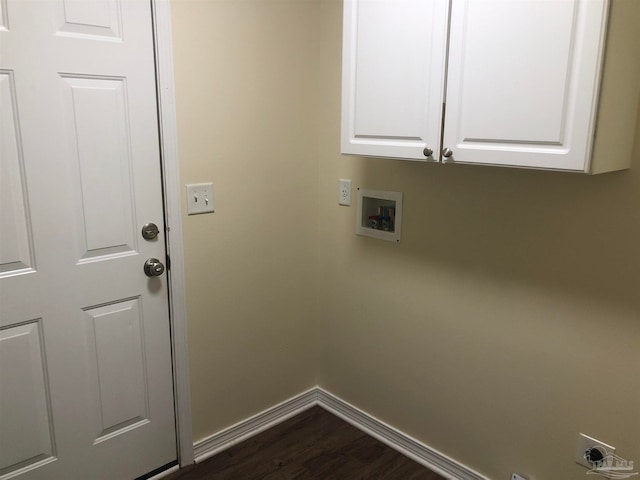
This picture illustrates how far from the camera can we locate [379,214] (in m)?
2.13

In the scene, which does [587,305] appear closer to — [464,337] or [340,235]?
[464,337]

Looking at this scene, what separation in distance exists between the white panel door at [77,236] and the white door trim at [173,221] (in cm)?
4

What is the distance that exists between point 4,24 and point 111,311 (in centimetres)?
94

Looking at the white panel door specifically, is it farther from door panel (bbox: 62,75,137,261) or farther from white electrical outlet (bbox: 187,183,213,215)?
white electrical outlet (bbox: 187,183,213,215)

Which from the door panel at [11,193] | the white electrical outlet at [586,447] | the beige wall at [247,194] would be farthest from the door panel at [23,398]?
the white electrical outlet at [586,447]

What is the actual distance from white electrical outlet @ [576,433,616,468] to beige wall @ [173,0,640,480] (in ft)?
0.10

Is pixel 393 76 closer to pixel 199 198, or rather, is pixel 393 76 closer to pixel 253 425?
pixel 199 198

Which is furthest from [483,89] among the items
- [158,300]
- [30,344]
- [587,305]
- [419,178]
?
[30,344]

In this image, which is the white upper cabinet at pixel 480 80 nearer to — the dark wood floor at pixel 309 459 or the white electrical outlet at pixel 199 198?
the white electrical outlet at pixel 199 198

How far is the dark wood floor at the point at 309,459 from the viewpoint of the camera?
202cm

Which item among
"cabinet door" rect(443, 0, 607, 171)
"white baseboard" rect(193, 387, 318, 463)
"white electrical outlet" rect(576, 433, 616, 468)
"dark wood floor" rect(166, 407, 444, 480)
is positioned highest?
"cabinet door" rect(443, 0, 607, 171)

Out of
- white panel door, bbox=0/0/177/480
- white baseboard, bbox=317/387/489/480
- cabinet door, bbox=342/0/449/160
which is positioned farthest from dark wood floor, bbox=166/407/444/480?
cabinet door, bbox=342/0/449/160

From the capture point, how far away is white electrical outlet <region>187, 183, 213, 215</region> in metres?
1.87

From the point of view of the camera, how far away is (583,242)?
5.00 ft
